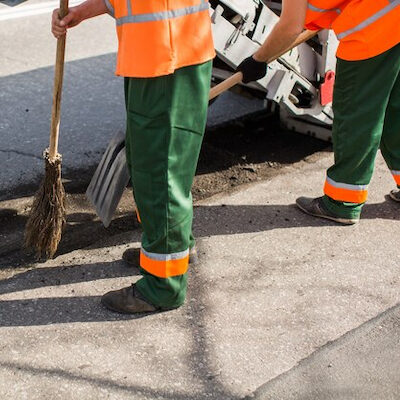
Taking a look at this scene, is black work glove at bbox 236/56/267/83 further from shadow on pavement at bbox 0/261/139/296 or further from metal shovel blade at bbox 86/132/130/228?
shadow on pavement at bbox 0/261/139/296

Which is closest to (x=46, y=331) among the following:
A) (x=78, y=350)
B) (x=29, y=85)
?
(x=78, y=350)

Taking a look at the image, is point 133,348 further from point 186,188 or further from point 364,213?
point 364,213

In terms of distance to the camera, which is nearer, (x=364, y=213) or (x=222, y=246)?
(x=222, y=246)

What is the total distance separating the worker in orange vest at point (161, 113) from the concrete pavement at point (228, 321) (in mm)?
231

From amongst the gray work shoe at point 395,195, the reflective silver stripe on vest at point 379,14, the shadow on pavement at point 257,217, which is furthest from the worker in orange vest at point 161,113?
the gray work shoe at point 395,195

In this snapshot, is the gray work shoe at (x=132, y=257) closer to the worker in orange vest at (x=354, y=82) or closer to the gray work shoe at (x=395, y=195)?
the worker in orange vest at (x=354, y=82)

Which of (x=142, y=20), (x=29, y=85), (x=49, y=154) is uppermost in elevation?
(x=142, y=20)

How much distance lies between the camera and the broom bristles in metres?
3.75

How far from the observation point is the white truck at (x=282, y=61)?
419cm

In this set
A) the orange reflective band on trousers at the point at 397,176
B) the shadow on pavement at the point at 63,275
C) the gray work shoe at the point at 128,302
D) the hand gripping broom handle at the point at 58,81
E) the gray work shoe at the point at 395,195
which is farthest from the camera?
the gray work shoe at the point at 395,195

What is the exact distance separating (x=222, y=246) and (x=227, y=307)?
1.80 feet

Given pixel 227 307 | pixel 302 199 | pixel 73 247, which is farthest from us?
pixel 302 199

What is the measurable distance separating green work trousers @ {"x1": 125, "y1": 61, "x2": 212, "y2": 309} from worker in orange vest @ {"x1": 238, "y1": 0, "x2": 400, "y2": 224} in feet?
2.13

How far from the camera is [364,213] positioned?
14.6 ft
